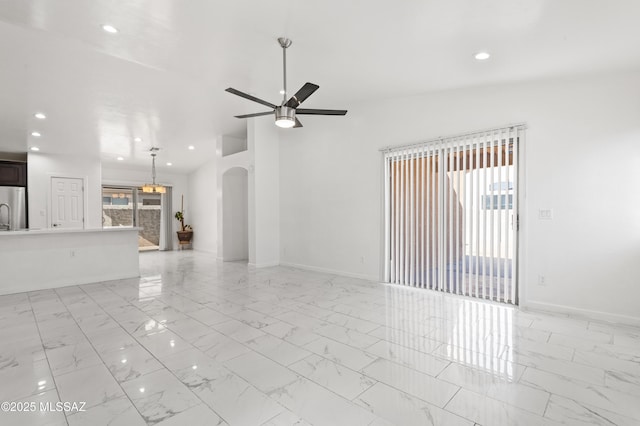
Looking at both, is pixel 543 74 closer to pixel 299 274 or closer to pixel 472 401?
pixel 472 401

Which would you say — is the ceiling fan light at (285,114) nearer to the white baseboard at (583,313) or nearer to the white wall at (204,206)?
the white baseboard at (583,313)

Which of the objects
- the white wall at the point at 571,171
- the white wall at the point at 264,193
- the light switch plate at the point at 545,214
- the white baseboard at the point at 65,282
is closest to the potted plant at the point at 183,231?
the white baseboard at the point at 65,282

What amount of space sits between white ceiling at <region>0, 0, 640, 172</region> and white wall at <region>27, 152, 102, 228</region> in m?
3.62

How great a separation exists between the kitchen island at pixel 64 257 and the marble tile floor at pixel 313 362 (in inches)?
28.7

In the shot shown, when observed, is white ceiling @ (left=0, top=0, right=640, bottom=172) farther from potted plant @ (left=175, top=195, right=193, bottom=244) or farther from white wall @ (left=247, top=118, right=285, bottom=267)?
potted plant @ (left=175, top=195, right=193, bottom=244)

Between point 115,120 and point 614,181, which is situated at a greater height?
point 115,120

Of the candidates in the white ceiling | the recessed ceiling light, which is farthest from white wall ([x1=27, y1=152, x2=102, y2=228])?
the recessed ceiling light

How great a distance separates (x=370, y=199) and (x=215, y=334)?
345cm

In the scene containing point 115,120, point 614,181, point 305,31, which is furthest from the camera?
point 115,120

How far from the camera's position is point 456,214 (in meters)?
4.57

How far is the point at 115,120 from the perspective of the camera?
6.00 meters

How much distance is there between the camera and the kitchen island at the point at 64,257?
4945 mm

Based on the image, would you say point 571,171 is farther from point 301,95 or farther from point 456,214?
point 301,95

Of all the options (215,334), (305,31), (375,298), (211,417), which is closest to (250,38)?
(305,31)
